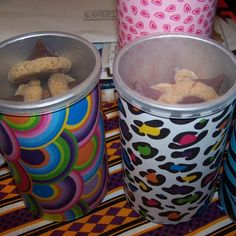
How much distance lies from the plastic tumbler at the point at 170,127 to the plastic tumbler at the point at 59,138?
0.12 feet

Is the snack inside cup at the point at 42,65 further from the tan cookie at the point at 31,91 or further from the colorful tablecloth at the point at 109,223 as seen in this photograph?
the colorful tablecloth at the point at 109,223

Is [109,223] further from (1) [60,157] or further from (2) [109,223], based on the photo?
(1) [60,157]

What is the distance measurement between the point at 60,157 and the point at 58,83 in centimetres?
9

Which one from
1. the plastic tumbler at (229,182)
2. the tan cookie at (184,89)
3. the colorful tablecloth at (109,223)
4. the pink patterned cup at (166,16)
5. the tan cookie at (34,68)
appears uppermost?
the pink patterned cup at (166,16)

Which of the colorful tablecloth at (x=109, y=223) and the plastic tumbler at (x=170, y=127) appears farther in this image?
the colorful tablecloth at (x=109, y=223)

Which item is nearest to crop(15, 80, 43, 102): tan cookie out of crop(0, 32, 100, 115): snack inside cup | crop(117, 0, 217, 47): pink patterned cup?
crop(0, 32, 100, 115): snack inside cup

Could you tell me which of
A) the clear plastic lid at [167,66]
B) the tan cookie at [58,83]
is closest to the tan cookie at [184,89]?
the clear plastic lid at [167,66]

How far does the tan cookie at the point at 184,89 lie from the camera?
1.31ft

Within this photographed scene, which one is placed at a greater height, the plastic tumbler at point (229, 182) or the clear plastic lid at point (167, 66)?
the clear plastic lid at point (167, 66)

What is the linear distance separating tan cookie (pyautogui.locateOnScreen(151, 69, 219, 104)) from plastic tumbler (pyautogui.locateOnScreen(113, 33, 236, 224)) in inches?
0.6

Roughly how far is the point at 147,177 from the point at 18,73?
193 mm

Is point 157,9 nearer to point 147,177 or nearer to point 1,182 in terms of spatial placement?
point 147,177

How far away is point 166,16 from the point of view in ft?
1.38

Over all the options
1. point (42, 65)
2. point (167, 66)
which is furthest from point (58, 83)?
point (167, 66)
